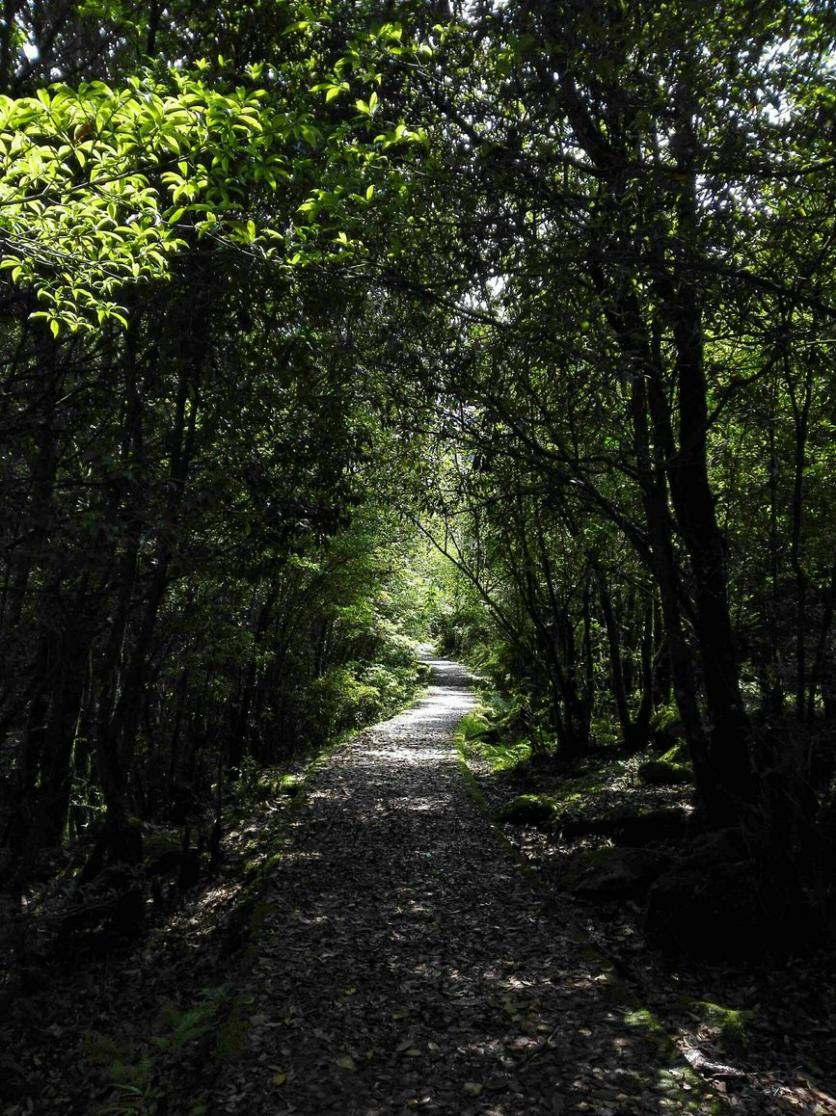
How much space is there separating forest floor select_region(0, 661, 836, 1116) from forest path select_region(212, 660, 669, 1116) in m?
0.02

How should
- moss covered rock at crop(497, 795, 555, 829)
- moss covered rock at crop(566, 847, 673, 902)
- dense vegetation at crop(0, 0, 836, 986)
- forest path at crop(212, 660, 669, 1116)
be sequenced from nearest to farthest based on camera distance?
forest path at crop(212, 660, 669, 1116) < dense vegetation at crop(0, 0, 836, 986) < moss covered rock at crop(566, 847, 673, 902) < moss covered rock at crop(497, 795, 555, 829)

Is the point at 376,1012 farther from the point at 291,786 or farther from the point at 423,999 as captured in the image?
the point at 291,786

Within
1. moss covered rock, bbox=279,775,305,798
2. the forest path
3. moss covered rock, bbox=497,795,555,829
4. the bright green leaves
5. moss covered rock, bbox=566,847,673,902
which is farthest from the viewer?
moss covered rock, bbox=279,775,305,798

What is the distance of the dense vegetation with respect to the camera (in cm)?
401

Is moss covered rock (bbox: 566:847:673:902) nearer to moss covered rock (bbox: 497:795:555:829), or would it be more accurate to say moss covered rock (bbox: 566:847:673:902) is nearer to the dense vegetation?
the dense vegetation

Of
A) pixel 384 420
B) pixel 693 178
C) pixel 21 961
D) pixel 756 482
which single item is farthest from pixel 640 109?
pixel 21 961

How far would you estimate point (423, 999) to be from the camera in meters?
4.86

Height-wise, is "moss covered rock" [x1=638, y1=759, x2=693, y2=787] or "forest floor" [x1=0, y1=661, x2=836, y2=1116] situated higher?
"moss covered rock" [x1=638, y1=759, x2=693, y2=787]

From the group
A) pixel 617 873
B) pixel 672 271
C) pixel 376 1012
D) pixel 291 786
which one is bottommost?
pixel 376 1012

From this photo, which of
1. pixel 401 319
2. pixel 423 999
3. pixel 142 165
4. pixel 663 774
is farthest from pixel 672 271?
pixel 663 774

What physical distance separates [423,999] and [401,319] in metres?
5.66

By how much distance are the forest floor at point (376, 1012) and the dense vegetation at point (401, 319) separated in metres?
1.12

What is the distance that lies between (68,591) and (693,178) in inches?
226

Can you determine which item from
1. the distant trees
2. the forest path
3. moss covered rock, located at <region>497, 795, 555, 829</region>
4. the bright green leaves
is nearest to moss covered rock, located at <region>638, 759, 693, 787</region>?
moss covered rock, located at <region>497, 795, 555, 829</region>
